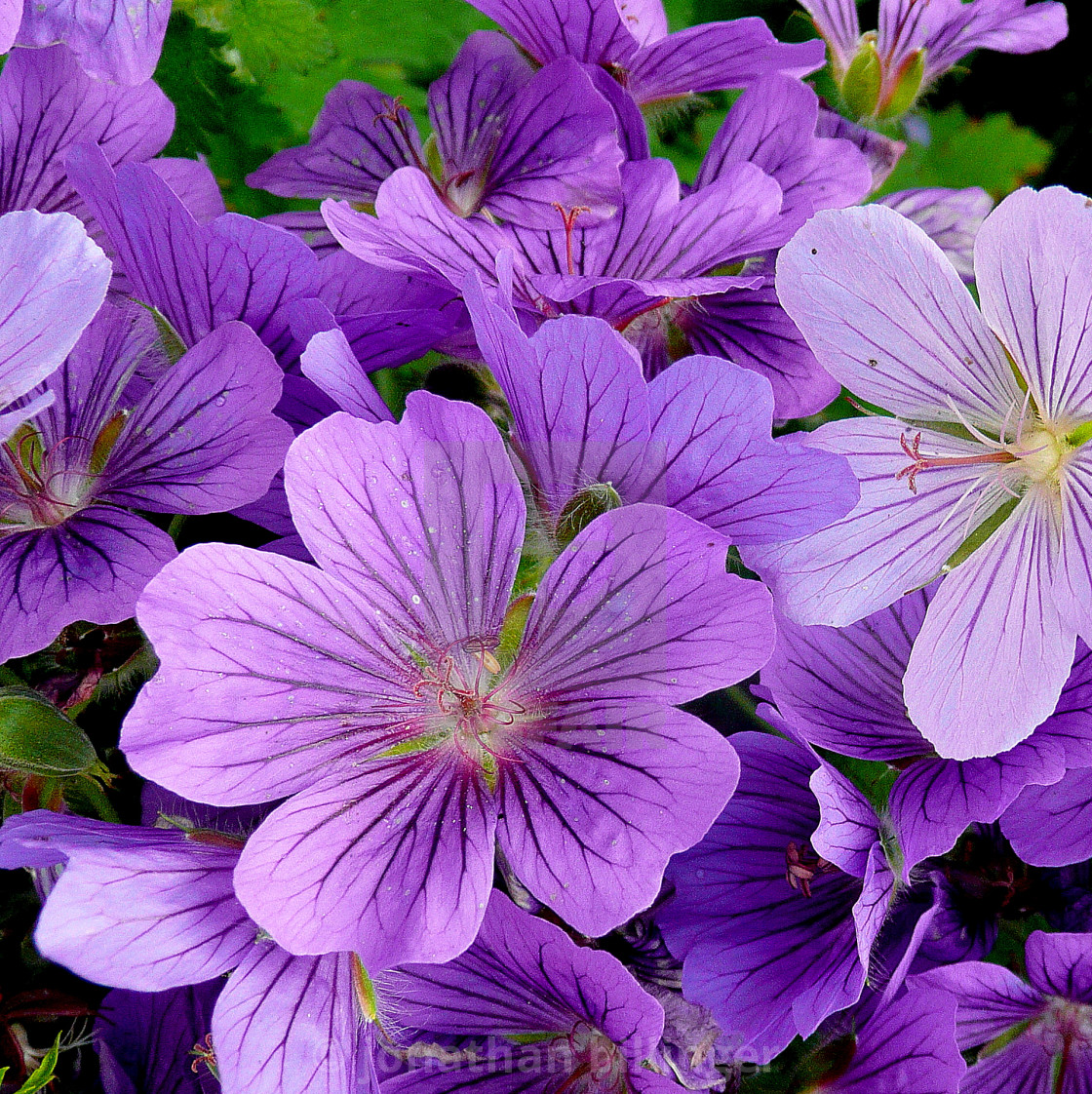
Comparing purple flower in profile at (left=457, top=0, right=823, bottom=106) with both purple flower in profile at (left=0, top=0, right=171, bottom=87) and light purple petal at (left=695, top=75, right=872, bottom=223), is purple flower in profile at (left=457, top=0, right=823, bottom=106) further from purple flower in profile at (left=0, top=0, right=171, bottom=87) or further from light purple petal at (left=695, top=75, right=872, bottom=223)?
purple flower in profile at (left=0, top=0, right=171, bottom=87)

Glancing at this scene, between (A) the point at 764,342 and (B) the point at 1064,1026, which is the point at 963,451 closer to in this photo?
(A) the point at 764,342

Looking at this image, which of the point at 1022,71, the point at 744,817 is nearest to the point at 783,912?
the point at 744,817

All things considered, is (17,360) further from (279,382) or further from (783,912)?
(783,912)

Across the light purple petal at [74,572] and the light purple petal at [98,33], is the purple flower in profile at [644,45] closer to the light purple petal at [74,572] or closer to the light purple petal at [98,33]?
the light purple petal at [98,33]

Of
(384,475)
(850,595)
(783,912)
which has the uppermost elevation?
(384,475)

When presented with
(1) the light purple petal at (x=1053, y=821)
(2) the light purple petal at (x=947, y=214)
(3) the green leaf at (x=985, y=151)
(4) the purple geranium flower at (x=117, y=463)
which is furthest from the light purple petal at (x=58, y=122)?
(3) the green leaf at (x=985, y=151)

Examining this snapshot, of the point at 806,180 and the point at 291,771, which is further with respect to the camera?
the point at 806,180

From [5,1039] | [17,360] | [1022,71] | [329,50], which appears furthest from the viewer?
[1022,71]
